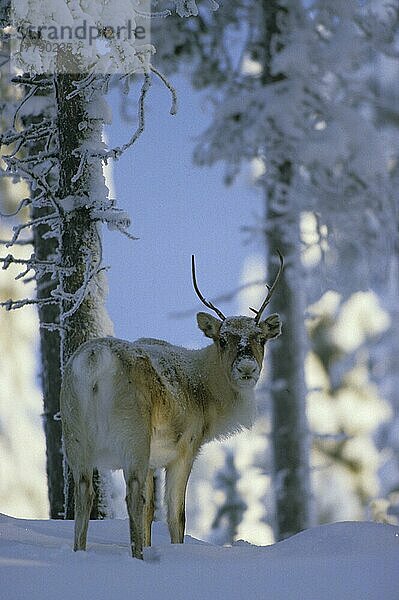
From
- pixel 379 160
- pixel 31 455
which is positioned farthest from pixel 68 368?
pixel 31 455

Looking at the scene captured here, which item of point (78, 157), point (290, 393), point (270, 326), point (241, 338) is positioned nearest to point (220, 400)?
point (241, 338)

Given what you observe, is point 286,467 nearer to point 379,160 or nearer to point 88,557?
point 379,160

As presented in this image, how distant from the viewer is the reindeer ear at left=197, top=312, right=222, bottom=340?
653cm

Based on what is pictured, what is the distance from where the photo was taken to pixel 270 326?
656 cm

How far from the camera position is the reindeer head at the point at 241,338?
6.17 metres

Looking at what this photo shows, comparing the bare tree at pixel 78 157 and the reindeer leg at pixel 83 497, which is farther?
the bare tree at pixel 78 157

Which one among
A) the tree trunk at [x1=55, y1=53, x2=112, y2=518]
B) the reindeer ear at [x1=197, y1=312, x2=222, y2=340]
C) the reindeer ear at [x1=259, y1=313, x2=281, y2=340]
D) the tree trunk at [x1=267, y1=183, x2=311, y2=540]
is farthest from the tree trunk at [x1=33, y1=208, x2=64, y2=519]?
the tree trunk at [x1=267, y1=183, x2=311, y2=540]

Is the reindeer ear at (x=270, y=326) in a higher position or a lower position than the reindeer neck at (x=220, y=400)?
higher

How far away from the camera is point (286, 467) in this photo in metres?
11.5

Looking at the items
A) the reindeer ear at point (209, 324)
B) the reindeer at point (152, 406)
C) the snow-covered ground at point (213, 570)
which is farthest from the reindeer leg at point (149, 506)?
the reindeer ear at point (209, 324)

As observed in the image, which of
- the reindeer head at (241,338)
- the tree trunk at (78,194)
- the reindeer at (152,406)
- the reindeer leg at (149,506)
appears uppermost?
the tree trunk at (78,194)

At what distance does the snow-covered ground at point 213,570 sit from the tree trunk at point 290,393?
19.4 ft

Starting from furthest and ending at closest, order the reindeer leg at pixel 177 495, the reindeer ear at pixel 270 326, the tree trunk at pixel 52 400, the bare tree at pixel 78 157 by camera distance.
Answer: the tree trunk at pixel 52 400 → the reindeer ear at pixel 270 326 → the bare tree at pixel 78 157 → the reindeer leg at pixel 177 495

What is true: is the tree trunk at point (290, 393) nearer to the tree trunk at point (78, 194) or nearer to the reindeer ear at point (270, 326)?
the reindeer ear at point (270, 326)
